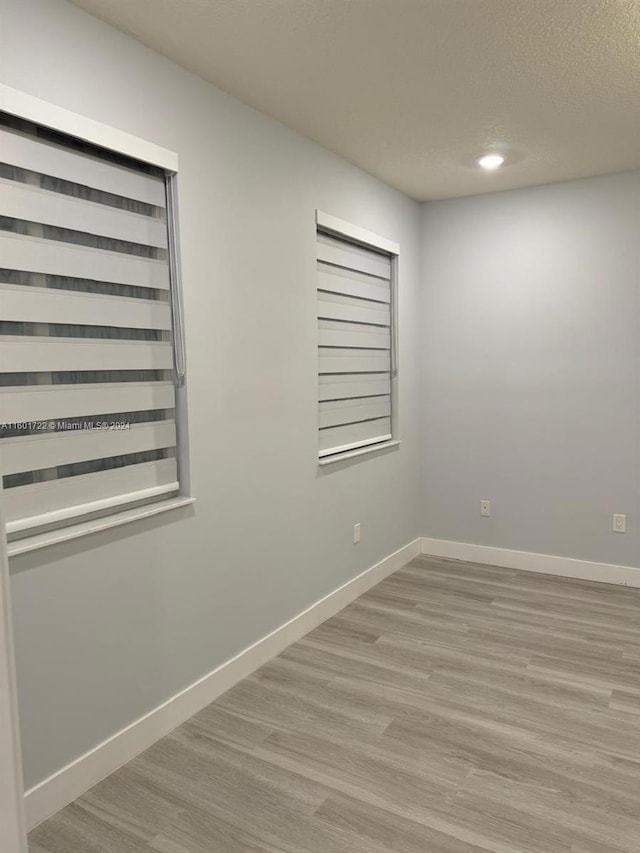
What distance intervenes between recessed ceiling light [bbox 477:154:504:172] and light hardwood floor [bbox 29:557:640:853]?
2.52 metres

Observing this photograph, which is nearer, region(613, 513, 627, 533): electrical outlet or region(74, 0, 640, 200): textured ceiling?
region(74, 0, 640, 200): textured ceiling

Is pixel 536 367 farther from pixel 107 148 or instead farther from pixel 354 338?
pixel 107 148

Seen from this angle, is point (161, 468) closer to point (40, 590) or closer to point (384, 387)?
point (40, 590)

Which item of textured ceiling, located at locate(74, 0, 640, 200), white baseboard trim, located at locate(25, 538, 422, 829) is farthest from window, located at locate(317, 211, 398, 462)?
white baseboard trim, located at locate(25, 538, 422, 829)

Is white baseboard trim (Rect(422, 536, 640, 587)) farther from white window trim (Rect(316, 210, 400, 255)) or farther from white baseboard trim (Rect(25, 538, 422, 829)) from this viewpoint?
white window trim (Rect(316, 210, 400, 255))

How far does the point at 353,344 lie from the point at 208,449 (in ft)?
4.82

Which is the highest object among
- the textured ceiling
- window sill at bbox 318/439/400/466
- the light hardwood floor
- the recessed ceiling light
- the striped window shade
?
the textured ceiling

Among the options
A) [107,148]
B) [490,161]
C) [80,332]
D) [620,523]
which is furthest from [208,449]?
[620,523]

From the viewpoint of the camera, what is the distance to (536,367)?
13.9 ft

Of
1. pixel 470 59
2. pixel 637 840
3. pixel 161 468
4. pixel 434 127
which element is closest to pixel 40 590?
pixel 161 468

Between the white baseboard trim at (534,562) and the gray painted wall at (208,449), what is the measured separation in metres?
1.05

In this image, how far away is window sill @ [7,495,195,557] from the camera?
1.96 m

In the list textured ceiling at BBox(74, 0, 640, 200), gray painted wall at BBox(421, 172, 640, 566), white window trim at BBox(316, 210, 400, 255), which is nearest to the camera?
textured ceiling at BBox(74, 0, 640, 200)

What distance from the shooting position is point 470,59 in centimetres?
242
